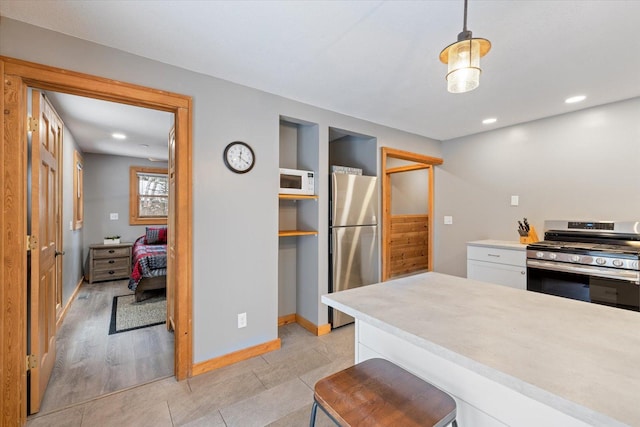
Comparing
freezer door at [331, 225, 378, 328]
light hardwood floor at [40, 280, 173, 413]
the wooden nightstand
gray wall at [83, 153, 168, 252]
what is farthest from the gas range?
gray wall at [83, 153, 168, 252]

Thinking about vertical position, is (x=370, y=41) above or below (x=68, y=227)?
above

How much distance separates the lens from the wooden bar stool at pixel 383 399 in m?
0.89

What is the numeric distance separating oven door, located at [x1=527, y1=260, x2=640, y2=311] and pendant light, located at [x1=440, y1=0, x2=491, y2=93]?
242 centimetres

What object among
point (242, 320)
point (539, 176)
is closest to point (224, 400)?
point (242, 320)

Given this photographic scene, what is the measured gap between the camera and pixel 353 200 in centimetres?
318

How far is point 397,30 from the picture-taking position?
5.51ft

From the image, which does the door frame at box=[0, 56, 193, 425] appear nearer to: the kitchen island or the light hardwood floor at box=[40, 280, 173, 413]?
the light hardwood floor at box=[40, 280, 173, 413]

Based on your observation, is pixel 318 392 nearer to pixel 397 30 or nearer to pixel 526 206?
pixel 397 30

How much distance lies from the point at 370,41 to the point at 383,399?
6.37ft

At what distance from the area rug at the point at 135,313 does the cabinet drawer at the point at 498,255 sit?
3780mm

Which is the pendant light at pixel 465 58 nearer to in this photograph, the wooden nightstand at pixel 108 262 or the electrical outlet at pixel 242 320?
the electrical outlet at pixel 242 320

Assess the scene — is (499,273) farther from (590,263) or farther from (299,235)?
(299,235)

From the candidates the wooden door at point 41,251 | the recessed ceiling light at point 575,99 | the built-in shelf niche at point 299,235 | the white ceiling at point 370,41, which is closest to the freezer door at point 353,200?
the built-in shelf niche at point 299,235

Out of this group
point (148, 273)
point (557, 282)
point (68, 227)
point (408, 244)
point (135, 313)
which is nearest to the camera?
point (557, 282)
